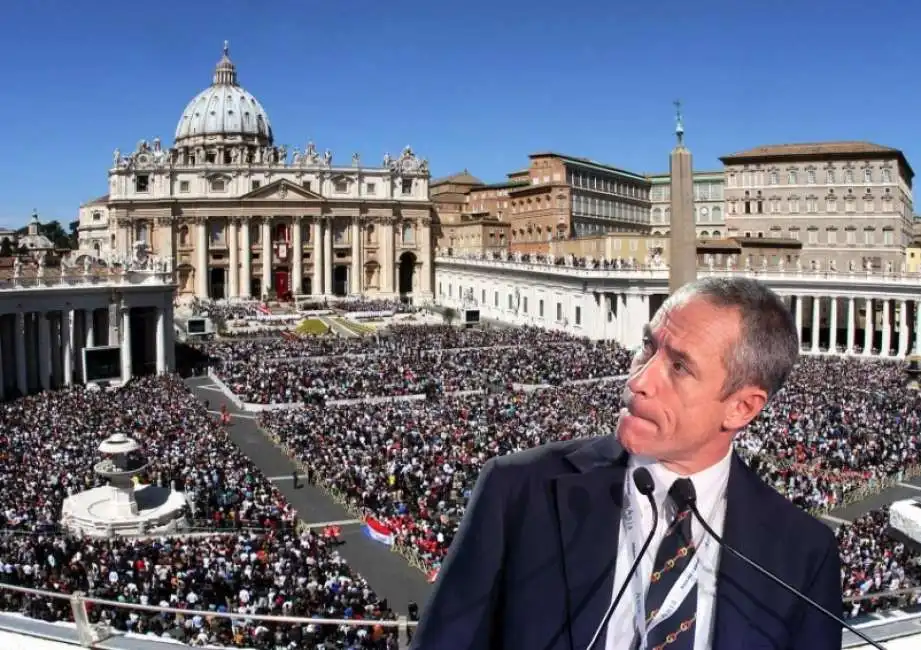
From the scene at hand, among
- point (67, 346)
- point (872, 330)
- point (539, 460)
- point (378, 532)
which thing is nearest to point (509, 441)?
point (378, 532)

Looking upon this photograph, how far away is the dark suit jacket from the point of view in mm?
2629

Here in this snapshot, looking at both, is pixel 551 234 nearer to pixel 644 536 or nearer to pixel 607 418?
pixel 607 418

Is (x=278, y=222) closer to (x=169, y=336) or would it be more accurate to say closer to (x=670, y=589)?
(x=169, y=336)

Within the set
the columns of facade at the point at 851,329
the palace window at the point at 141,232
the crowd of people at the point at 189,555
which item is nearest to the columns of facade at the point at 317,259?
the palace window at the point at 141,232

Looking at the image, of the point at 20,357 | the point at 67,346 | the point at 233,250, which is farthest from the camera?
the point at 233,250

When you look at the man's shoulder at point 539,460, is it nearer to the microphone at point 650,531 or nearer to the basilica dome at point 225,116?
the microphone at point 650,531

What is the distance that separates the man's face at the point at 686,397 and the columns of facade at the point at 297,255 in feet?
290

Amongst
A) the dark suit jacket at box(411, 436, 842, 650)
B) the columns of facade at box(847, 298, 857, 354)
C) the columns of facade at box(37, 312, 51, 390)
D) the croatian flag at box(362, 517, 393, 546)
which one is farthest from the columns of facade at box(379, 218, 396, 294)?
the dark suit jacket at box(411, 436, 842, 650)

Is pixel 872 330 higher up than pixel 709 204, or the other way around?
pixel 709 204

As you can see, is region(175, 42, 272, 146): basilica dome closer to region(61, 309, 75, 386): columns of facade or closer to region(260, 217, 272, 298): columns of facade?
region(260, 217, 272, 298): columns of facade

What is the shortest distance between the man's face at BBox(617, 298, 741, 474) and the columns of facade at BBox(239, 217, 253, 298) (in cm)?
8874

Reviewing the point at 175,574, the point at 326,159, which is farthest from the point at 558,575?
the point at 326,159

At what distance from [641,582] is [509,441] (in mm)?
24061

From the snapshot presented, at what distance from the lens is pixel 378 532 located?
20094 millimetres
